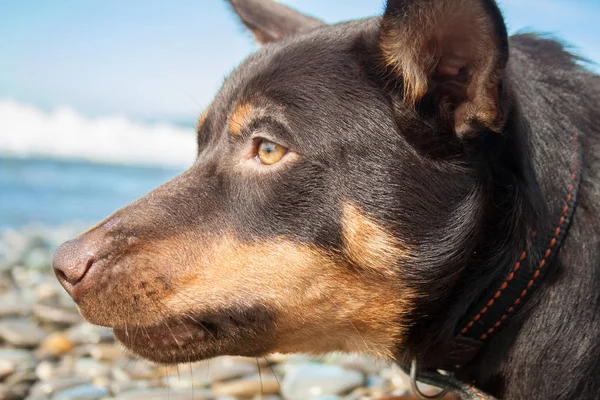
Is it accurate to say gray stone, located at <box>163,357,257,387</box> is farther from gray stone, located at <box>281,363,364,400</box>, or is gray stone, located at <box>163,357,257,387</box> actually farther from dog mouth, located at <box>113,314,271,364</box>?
dog mouth, located at <box>113,314,271,364</box>

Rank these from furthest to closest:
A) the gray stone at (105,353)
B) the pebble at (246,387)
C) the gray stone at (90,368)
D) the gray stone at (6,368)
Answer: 1. the gray stone at (105,353)
2. the gray stone at (90,368)
3. the gray stone at (6,368)
4. the pebble at (246,387)

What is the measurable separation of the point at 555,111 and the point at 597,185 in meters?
0.41

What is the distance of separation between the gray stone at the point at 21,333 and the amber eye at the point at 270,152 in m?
3.36

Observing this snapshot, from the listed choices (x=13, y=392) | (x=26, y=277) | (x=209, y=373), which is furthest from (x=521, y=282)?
(x=26, y=277)

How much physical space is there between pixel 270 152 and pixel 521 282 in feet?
4.24

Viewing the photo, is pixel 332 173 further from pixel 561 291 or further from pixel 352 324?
pixel 561 291

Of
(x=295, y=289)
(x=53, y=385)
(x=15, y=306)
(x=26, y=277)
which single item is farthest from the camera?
(x=26, y=277)

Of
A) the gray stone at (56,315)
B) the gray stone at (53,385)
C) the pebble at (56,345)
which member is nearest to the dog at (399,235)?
the gray stone at (53,385)

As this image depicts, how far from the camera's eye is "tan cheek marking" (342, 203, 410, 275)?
116 inches

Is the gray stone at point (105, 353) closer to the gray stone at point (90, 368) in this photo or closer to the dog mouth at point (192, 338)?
the gray stone at point (90, 368)

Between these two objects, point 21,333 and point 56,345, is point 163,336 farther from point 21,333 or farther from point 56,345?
point 21,333

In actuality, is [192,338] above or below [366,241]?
below

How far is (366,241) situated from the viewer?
296 centimetres

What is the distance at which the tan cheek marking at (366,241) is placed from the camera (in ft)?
9.71
